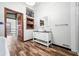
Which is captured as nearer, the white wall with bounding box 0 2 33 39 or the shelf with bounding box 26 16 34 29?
the white wall with bounding box 0 2 33 39

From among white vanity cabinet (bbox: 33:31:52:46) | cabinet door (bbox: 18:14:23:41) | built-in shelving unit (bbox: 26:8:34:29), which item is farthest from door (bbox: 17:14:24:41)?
white vanity cabinet (bbox: 33:31:52:46)

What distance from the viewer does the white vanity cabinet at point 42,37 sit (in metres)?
1.43

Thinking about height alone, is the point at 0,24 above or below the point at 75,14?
below

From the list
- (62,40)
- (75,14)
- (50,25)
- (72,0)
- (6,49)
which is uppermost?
(72,0)

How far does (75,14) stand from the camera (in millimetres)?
1363

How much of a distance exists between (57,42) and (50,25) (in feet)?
0.99

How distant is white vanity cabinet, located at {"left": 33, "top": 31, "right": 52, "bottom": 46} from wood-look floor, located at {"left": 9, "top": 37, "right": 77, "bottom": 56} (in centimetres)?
8

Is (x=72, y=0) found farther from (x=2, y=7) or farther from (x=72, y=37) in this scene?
(x=2, y=7)

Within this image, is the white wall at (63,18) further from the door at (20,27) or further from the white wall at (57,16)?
the door at (20,27)

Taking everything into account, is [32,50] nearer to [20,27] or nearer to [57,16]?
[20,27]

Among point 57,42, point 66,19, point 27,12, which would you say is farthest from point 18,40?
point 66,19

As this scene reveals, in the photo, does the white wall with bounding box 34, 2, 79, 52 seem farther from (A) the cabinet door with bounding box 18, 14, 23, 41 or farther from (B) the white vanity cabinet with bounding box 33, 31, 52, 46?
(A) the cabinet door with bounding box 18, 14, 23, 41

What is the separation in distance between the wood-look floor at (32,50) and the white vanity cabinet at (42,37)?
82 mm

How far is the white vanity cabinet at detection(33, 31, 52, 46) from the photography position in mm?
1432
